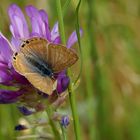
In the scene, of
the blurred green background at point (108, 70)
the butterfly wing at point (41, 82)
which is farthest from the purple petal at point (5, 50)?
the blurred green background at point (108, 70)

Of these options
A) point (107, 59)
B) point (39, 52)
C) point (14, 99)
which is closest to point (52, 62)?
point (39, 52)

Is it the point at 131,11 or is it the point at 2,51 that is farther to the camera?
the point at 131,11

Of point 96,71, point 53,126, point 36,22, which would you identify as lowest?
point 53,126

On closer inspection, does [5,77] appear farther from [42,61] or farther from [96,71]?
[96,71]

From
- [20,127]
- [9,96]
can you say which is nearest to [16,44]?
[9,96]

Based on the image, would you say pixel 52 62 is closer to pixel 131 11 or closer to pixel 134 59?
pixel 134 59

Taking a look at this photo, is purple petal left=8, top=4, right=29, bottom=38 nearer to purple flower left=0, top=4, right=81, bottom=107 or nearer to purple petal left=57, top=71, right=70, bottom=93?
purple flower left=0, top=4, right=81, bottom=107

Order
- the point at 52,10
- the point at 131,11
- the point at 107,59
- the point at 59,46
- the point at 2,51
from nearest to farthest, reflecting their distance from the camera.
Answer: the point at 59,46 → the point at 2,51 → the point at 107,59 → the point at 52,10 → the point at 131,11

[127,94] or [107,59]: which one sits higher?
[107,59]
